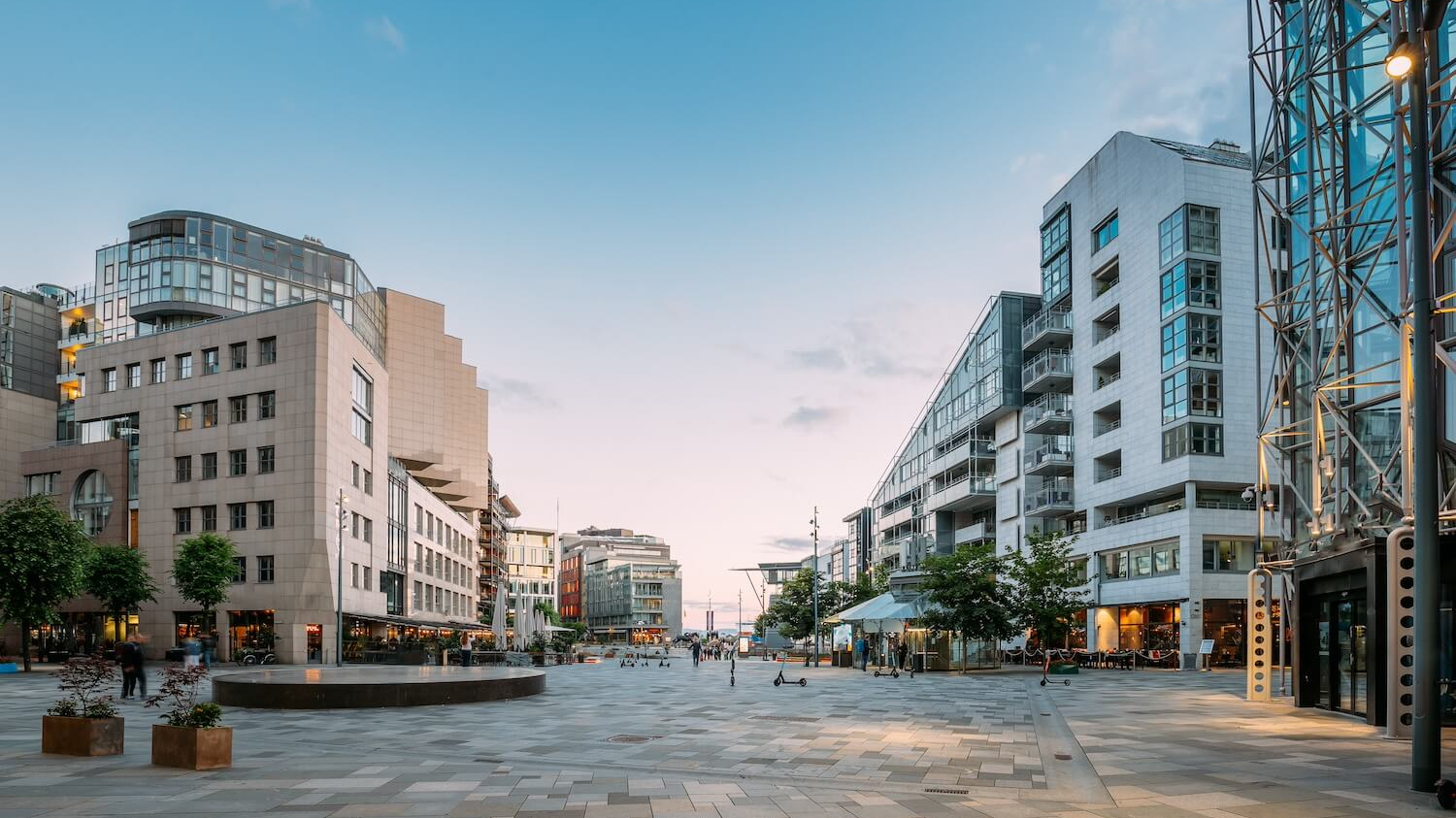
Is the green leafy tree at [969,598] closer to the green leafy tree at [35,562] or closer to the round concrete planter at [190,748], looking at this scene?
the round concrete planter at [190,748]

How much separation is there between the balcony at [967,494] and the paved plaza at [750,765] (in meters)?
54.8

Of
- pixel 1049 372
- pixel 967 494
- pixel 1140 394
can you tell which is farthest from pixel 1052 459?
pixel 967 494

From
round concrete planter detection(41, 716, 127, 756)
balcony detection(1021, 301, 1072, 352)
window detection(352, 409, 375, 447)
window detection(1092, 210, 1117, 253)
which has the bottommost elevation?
round concrete planter detection(41, 716, 127, 756)

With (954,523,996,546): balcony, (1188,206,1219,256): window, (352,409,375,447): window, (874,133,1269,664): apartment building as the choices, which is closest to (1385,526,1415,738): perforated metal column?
(874,133,1269,664): apartment building

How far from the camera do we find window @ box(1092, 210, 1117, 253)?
6506cm

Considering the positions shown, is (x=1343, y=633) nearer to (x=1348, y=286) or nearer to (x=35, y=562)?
(x=1348, y=286)

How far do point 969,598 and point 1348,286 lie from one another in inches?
998

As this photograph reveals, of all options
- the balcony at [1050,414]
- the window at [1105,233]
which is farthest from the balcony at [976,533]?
the window at [1105,233]

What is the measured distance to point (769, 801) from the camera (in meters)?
12.8

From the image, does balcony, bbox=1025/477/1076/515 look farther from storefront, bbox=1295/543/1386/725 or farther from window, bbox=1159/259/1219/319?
storefront, bbox=1295/543/1386/725

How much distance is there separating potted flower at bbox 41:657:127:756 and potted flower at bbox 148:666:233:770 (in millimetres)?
1352

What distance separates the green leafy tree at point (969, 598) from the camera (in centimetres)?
4678

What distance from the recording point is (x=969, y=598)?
46.8 m

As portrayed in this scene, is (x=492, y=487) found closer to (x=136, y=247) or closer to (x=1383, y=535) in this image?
(x=136, y=247)
